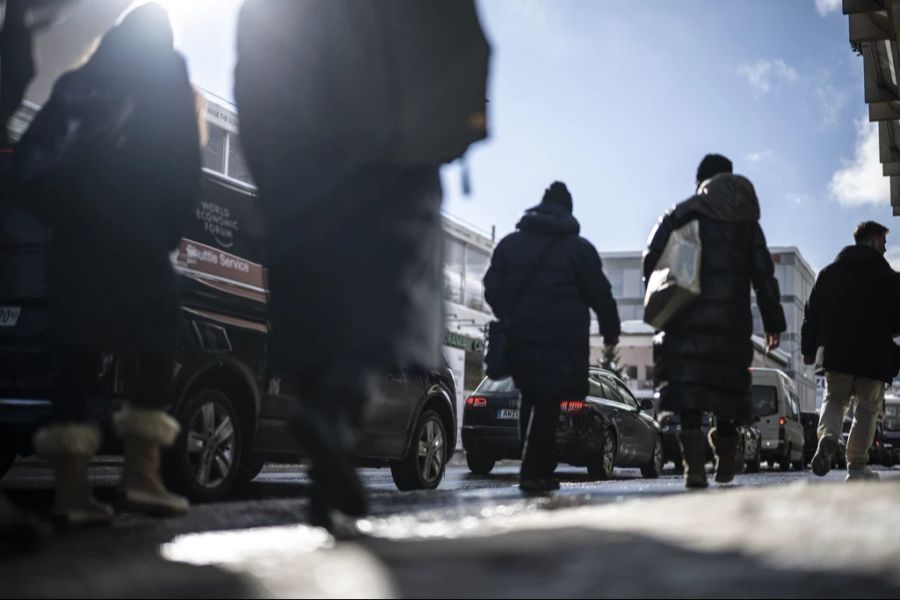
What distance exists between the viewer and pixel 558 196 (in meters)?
8.00

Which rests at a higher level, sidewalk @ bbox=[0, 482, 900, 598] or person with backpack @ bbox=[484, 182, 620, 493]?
person with backpack @ bbox=[484, 182, 620, 493]

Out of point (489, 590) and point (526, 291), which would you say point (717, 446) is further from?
point (489, 590)

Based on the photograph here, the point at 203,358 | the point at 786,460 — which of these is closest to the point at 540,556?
the point at 203,358

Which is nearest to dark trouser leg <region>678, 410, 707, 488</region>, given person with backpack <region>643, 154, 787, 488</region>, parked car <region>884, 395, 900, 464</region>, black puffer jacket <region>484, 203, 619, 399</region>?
person with backpack <region>643, 154, 787, 488</region>

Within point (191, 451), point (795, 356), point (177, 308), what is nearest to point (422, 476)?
point (191, 451)

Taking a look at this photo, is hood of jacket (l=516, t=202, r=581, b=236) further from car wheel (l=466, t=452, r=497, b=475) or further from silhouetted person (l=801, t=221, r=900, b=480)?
car wheel (l=466, t=452, r=497, b=475)

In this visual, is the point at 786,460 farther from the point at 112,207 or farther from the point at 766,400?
the point at 112,207

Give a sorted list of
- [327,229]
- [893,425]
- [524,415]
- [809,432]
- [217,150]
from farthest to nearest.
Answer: [893,425]
[217,150]
[809,432]
[524,415]
[327,229]

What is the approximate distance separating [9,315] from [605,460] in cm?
910

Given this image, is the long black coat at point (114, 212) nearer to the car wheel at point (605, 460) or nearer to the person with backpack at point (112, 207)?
the person with backpack at point (112, 207)

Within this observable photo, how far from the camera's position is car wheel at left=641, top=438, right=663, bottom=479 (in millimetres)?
16828

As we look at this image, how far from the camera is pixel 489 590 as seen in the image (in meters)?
2.56

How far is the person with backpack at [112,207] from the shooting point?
14.8ft

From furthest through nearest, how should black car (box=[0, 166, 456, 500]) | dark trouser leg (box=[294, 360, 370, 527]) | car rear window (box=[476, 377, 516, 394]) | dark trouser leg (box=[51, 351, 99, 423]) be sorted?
1. car rear window (box=[476, 377, 516, 394])
2. black car (box=[0, 166, 456, 500])
3. dark trouser leg (box=[51, 351, 99, 423])
4. dark trouser leg (box=[294, 360, 370, 527])
